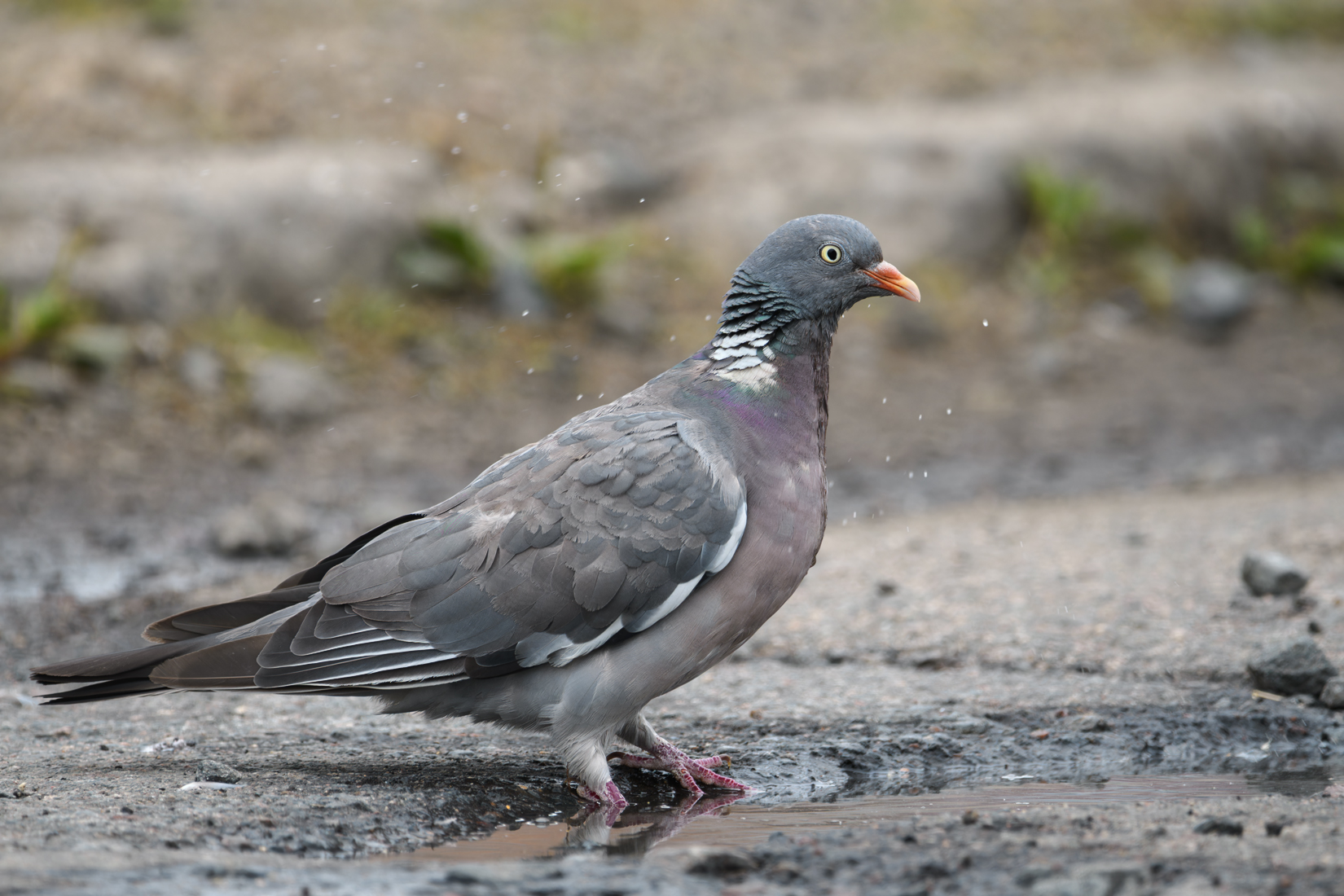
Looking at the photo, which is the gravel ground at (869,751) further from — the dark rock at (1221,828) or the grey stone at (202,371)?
the grey stone at (202,371)

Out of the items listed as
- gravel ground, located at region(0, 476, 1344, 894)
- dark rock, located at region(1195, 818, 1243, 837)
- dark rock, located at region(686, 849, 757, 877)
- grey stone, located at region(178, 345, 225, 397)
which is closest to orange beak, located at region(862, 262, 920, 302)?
gravel ground, located at region(0, 476, 1344, 894)

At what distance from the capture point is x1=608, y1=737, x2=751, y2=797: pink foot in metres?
4.15

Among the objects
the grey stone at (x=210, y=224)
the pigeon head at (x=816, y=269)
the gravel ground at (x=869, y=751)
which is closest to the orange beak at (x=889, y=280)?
the pigeon head at (x=816, y=269)

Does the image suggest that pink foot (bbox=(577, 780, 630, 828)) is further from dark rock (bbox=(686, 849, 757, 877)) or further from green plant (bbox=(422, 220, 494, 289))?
green plant (bbox=(422, 220, 494, 289))

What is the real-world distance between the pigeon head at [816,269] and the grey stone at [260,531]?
3648mm

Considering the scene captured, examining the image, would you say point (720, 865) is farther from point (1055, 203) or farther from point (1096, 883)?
point (1055, 203)

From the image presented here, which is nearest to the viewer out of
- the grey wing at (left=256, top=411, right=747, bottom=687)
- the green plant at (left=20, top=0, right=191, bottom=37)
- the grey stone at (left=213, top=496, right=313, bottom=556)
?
the grey wing at (left=256, top=411, right=747, bottom=687)

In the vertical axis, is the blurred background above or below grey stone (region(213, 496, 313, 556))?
above

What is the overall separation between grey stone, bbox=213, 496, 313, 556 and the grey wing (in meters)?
3.12

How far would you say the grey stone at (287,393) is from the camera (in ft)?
29.0

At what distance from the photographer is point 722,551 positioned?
3979mm

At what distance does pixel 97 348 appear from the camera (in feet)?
28.3

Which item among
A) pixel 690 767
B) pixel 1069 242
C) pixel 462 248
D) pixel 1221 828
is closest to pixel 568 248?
pixel 462 248

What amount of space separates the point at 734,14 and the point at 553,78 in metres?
2.35
